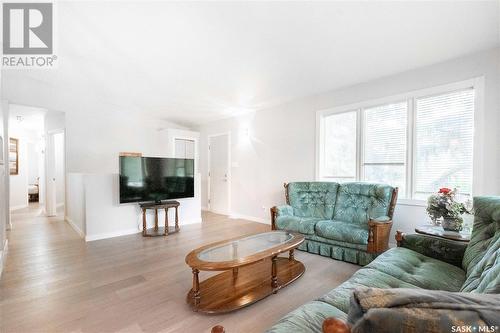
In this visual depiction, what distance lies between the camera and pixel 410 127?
323 cm

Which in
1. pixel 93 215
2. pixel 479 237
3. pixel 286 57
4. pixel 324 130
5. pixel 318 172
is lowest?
pixel 93 215

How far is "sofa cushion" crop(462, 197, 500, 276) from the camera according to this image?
155 cm

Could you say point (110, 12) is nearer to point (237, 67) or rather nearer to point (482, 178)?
point (237, 67)

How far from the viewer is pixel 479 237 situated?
167cm

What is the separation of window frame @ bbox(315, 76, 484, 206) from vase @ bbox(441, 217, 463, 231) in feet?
2.70

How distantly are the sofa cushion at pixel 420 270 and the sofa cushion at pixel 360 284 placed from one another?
0.24 feet

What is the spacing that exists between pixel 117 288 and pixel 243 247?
1326 millimetres

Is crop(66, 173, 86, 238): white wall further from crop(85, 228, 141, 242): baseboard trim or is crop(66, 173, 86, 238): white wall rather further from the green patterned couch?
the green patterned couch

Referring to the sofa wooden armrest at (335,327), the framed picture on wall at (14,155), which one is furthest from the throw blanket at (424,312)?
the framed picture on wall at (14,155)

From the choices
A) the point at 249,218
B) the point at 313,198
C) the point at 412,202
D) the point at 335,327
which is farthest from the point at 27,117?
the point at 412,202

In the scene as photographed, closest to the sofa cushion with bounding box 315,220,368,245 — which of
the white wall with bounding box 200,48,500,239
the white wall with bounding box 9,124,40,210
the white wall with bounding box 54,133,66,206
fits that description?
the white wall with bounding box 200,48,500,239

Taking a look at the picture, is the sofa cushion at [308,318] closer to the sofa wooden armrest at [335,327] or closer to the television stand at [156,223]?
the sofa wooden armrest at [335,327]

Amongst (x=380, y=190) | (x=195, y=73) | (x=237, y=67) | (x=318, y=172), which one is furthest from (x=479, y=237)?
(x=195, y=73)

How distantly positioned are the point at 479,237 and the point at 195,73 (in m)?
3.89
